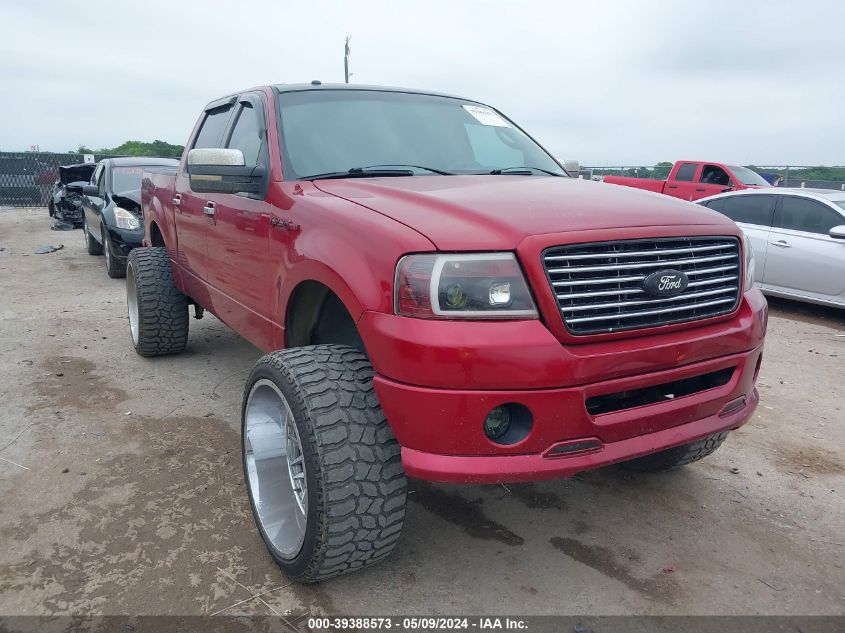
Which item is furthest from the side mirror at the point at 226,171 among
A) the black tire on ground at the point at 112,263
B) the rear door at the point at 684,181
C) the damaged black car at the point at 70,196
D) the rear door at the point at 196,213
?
the rear door at the point at 684,181

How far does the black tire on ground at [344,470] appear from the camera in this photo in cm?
214

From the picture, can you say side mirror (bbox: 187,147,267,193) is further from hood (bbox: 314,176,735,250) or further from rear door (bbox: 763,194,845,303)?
rear door (bbox: 763,194,845,303)

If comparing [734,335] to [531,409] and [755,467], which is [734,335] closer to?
[531,409]

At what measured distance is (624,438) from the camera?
2.19m

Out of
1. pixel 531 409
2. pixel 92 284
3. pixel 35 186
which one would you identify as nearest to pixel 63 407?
pixel 531 409

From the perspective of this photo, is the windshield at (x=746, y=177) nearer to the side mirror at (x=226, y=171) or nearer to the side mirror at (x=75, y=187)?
the side mirror at (x=75, y=187)

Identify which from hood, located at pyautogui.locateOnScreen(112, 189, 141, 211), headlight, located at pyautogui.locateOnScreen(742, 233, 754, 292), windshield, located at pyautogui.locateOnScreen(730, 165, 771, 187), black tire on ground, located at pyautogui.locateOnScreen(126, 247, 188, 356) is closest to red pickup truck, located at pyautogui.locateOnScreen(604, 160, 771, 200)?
windshield, located at pyautogui.locateOnScreen(730, 165, 771, 187)

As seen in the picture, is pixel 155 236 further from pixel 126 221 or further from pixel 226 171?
pixel 126 221

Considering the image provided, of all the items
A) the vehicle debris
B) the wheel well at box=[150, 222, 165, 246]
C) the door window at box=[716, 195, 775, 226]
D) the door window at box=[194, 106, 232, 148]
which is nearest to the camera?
the door window at box=[194, 106, 232, 148]

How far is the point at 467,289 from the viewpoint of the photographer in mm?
2025

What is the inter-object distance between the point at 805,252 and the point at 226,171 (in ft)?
21.7

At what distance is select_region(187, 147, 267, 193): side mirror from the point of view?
117 inches

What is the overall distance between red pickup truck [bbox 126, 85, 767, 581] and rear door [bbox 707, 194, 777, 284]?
5479 mm

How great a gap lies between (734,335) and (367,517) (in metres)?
1.49
